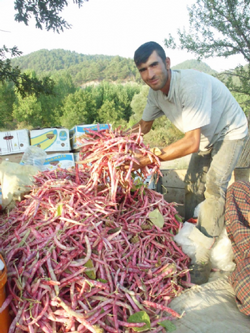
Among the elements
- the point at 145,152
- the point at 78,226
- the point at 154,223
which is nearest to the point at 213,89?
the point at 145,152

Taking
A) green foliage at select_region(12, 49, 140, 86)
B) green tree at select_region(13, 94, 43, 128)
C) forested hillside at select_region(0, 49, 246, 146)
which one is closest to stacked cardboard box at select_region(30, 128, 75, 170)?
forested hillside at select_region(0, 49, 246, 146)

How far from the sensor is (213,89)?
100 inches

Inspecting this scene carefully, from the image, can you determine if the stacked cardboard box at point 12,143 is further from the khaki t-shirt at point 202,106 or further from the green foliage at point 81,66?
the green foliage at point 81,66

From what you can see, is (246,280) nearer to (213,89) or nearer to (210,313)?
(210,313)

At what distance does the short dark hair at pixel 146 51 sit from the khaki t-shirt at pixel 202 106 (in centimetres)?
26

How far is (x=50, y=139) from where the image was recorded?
5477 millimetres

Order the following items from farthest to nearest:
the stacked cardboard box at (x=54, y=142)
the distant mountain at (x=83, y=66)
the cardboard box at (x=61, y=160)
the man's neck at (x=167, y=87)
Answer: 1. the distant mountain at (x=83, y=66)
2. the stacked cardboard box at (x=54, y=142)
3. the cardboard box at (x=61, y=160)
4. the man's neck at (x=167, y=87)

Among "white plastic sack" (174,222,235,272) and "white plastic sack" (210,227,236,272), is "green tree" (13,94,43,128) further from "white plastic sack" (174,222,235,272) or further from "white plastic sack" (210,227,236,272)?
"white plastic sack" (210,227,236,272)

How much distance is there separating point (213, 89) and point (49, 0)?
250 inches

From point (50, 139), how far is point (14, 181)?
2.92 metres

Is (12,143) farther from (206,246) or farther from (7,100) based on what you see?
(7,100)

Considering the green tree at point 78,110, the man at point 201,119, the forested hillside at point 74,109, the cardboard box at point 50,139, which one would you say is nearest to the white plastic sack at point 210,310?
the man at point 201,119

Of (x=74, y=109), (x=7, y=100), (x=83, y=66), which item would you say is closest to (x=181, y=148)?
(x=74, y=109)

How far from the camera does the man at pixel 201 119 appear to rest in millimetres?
2258
